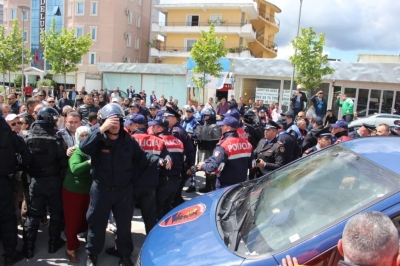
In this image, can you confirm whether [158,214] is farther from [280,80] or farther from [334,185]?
[280,80]

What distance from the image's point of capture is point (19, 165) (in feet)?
12.8

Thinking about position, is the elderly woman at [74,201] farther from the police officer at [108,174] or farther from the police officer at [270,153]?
the police officer at [270,153]

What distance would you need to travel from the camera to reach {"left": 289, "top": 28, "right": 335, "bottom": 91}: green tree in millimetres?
16281

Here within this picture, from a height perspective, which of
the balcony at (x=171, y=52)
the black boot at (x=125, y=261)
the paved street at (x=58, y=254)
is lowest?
the paved street at (x=58, y=254)

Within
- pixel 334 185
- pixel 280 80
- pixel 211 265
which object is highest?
pixel 280 80

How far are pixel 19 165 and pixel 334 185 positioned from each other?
363 centimetres

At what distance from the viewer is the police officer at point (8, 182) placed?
11.7 feet

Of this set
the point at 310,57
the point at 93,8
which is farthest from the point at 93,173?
the point at 93,8

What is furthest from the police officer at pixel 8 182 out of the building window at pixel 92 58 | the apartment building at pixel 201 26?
the building window at pixel 92 58

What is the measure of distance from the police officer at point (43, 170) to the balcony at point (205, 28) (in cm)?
3218

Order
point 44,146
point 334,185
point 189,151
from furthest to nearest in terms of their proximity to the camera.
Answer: point 189,151, point 44,146, point 334,185

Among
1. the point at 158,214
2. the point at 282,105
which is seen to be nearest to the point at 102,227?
the point at 158,214

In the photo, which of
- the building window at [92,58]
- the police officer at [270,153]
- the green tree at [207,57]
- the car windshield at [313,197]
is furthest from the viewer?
the building window at [92,58]

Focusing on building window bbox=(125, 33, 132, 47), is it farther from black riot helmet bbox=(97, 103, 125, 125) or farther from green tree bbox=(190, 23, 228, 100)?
black riot helmet bbox=(97, 103, 125, 125)
